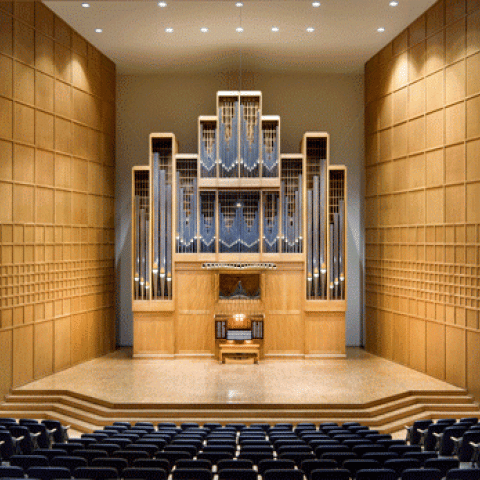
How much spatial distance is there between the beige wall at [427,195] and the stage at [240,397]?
795mm

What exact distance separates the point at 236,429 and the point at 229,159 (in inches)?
277

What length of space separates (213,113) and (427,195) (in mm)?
6214

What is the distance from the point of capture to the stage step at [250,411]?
970cm

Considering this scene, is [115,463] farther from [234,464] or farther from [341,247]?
[341,247]

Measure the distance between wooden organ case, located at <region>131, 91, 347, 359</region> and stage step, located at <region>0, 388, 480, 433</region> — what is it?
3.68 metres

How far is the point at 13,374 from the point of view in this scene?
10648 millimetres

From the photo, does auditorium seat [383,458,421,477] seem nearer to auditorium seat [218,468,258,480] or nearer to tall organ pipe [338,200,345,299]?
auditorium seat [218,468,258,480]

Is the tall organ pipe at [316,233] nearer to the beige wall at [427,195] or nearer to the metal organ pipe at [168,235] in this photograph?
the beige wall at [427,195]

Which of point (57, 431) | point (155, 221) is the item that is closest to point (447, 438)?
point (57, 431)

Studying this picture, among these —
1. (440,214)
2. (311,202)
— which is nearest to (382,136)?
(311,202)

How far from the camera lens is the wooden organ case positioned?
45.1 feet

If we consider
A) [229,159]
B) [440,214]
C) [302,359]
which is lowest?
[302,359]

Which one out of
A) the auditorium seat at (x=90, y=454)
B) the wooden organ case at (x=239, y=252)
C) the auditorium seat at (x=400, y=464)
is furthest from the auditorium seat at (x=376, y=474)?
the wooden organ case at (x=239, y=252)

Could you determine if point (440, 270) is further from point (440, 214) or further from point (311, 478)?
point (311, 478)
